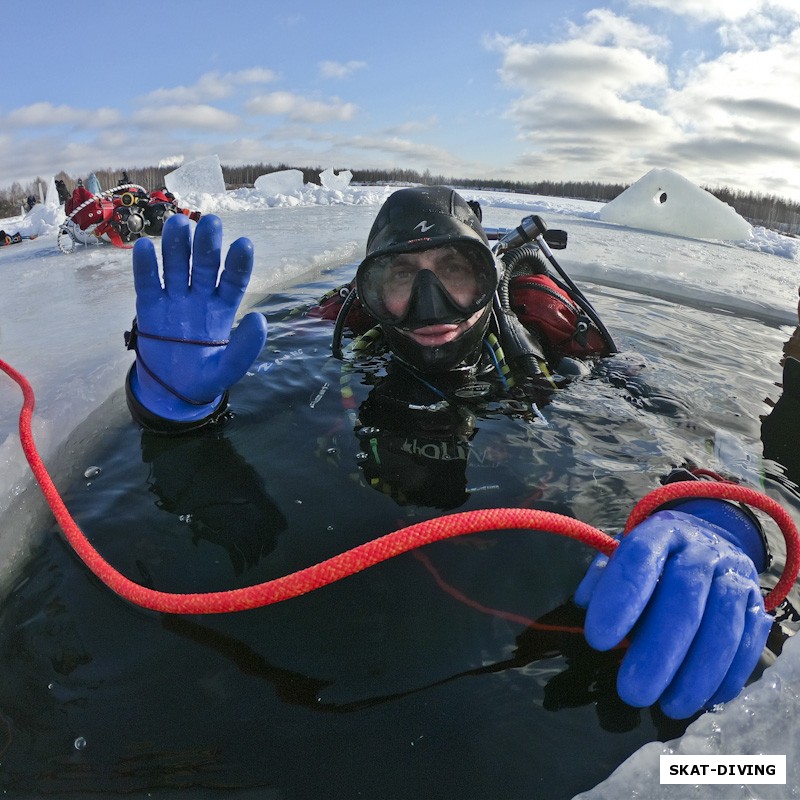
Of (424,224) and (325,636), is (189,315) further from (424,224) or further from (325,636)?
(325,636)

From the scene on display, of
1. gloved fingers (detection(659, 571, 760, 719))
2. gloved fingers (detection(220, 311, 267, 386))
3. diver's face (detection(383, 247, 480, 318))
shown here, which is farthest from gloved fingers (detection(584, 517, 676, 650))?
diver's face (detection(383, 247, 480, 318))

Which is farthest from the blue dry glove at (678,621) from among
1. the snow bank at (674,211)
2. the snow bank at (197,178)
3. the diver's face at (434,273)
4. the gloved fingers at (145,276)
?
the snow bank at (197,178)

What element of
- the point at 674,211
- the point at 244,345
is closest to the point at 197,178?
the point at 674,211

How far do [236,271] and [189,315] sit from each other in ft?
0.82

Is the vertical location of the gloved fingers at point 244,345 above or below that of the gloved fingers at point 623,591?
above

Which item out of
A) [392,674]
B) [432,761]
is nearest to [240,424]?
[392,674]

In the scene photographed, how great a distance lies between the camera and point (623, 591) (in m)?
1.01

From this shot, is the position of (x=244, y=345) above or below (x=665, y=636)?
above

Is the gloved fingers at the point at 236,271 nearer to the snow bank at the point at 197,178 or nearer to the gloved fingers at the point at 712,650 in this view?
the gloved fingers at the point at 712,650

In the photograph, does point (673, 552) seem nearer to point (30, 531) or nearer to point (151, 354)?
point (151, 354)

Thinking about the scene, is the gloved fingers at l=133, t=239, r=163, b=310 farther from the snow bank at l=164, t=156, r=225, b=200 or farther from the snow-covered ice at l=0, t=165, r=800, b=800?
the snow bank at l=164, t=156, r=225, b=200

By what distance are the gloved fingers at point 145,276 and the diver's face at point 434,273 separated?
0.97 metres

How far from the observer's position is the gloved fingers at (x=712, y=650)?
39.4 inches

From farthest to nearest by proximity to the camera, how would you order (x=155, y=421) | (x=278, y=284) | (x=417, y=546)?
(x=278, y=284)
(x=155, y=421)
(x=417, y=546)
